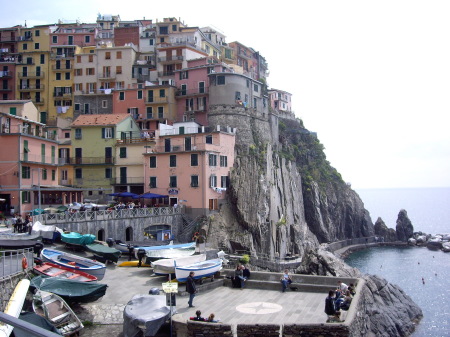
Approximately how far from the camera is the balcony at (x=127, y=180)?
5628cm

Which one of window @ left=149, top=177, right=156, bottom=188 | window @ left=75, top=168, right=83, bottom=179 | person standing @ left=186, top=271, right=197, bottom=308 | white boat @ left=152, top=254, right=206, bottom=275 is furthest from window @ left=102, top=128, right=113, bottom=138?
person standing @ left=186, top=271, right=197, bottom=308

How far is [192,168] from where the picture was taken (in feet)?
169

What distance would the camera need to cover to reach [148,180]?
5384cm

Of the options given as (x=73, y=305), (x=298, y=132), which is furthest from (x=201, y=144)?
(x=298, y=132)

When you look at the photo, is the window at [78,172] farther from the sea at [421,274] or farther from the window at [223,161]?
the sea at [421,274]

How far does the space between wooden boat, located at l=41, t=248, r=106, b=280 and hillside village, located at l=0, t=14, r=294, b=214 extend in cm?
1297

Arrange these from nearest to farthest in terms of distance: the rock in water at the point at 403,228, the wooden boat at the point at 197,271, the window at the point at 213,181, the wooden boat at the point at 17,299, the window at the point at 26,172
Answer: the wooden boat at the point at 17,299 → the wooden boat at the point at 197,271 → the window at the point at 26,172 → the window at the point at 213,181 → the rock in water at the point at 403,228

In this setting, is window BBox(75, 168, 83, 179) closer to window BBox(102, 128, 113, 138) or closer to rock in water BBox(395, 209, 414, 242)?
window BBox(102, 128, 113, 138)

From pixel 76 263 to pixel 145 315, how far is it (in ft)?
31.1

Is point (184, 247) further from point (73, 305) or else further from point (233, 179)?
point (233, 179)

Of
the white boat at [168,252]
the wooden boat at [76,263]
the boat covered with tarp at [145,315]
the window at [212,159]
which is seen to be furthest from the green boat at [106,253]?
the window at [212,159]

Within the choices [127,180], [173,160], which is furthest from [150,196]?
[127,180]

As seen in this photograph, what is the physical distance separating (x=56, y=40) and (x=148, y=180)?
41.4 metres

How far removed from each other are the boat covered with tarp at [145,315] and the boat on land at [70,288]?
9.78 ft
